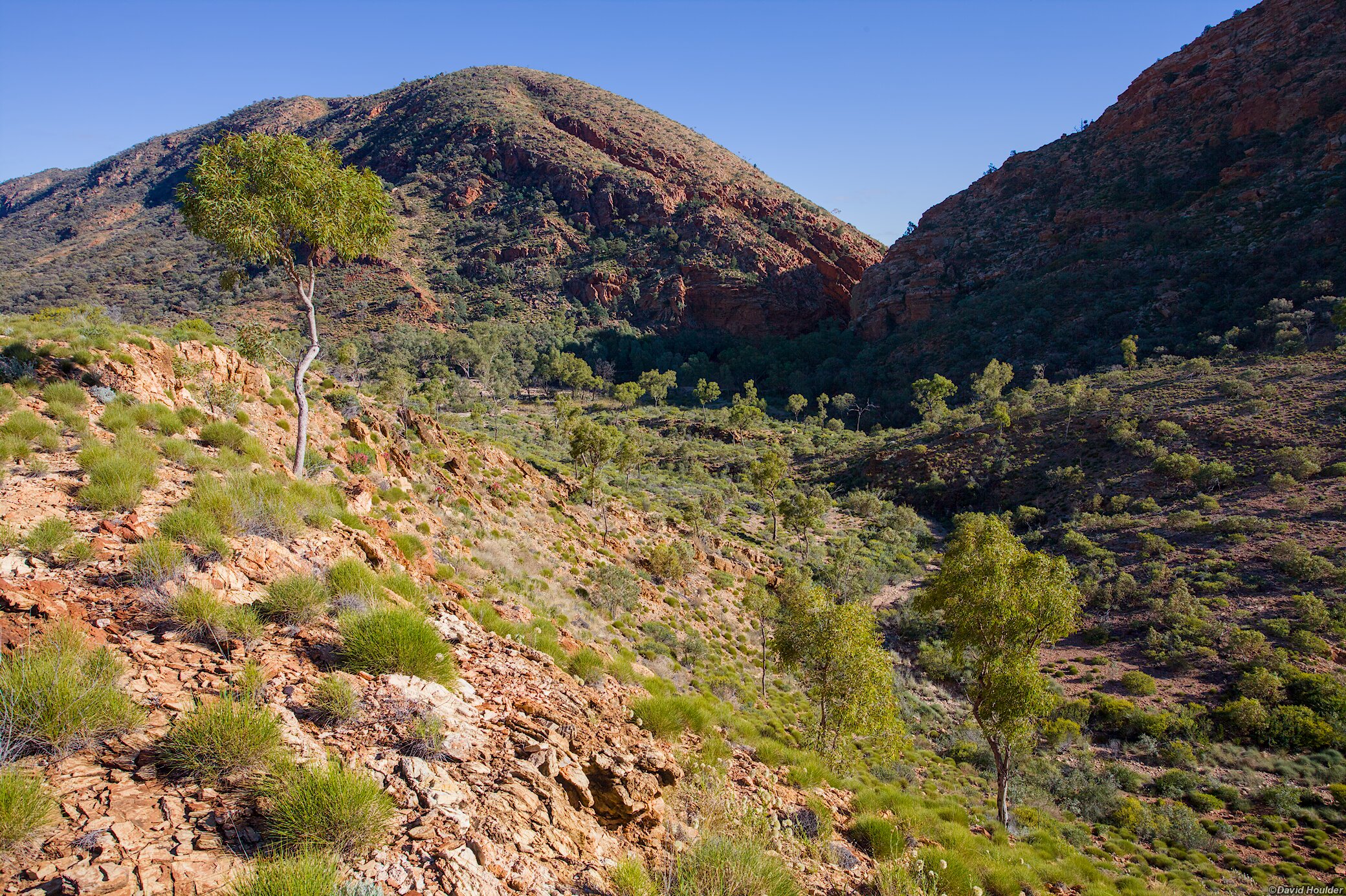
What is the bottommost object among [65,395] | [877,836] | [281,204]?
[877,836]

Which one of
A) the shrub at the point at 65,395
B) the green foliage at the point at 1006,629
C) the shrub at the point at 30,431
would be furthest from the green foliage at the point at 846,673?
the shrub at the point at 65,395

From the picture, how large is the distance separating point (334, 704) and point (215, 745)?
792 millimetres

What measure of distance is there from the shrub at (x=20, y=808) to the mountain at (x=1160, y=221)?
63.2 m

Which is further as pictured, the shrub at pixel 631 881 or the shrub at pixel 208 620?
the shrub at pixel 208 620

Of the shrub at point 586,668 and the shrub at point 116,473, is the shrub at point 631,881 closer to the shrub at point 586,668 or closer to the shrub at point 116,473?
the shrub at point 586,668

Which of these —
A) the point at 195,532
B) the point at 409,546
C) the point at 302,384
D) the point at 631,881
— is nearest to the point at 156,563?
the point at 195,532

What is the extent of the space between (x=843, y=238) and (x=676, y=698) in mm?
98733

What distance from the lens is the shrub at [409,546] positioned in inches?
321

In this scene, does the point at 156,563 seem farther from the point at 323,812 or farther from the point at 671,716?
the point at 671,716

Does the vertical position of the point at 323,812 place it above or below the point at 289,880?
below

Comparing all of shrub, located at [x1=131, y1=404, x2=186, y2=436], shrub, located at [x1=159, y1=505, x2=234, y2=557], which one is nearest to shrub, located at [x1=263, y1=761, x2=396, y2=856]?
shrub, located at [x1=159, y1=505, x2=234, y2=557]

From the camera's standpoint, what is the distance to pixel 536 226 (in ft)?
283

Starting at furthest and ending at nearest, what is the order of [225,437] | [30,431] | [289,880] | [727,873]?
[225,437] → [30,431] → [727,873] → [289,880]

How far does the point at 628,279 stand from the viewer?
85.2 meters
